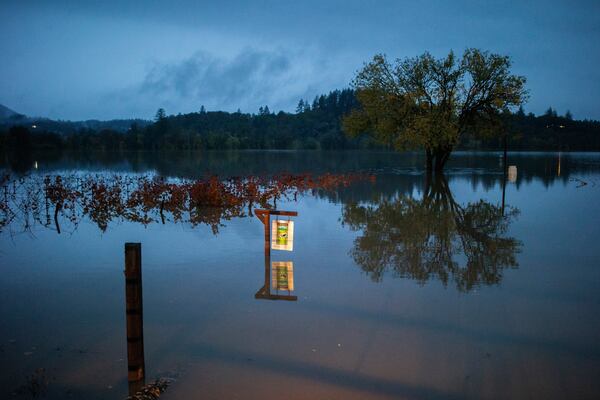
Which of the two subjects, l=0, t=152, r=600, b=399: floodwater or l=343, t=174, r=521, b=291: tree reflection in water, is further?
l=343, t=174, r=521, b=291: tree reflection in water

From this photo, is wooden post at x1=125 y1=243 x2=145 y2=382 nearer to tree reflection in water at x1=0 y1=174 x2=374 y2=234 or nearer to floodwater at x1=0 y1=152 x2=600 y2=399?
floodwater at x1=0 y1=152 x2=600 y2=399

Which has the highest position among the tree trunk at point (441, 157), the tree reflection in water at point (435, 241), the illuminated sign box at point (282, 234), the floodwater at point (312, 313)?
the tree trunk at point (441, 157)

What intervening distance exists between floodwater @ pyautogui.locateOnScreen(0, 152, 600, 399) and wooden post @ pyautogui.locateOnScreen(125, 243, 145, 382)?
0.13 m

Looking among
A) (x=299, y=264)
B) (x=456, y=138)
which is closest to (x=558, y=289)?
(x=299, y=264)

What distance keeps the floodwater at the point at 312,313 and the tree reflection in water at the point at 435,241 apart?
87 millimetres

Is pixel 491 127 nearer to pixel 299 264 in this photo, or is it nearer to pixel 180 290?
pixel 299 264

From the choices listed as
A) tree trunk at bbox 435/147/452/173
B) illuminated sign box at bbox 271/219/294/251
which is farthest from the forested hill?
illuminated sign box at bbox 271/219/294/251

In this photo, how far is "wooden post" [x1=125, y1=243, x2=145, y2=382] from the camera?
5797 millimetres

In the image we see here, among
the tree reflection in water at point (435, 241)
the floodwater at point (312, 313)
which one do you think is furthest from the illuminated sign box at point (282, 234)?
the tree reflection in water at point (435, 241)

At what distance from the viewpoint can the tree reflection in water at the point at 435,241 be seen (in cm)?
1130

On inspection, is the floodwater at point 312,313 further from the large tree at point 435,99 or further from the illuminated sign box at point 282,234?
the large tree at point 435,99

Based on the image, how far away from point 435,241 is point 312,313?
7215mm

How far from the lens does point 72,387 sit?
6.17 meters

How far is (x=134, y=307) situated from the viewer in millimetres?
5930
